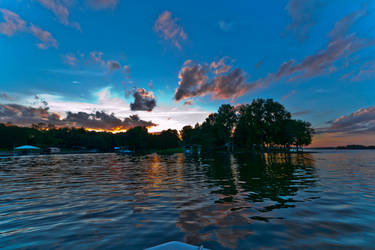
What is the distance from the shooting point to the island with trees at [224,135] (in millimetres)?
75387

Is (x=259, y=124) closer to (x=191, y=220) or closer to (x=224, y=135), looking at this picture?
(x=224, y=135)

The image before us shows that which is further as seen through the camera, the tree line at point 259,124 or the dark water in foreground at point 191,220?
the tree line at point 259,124

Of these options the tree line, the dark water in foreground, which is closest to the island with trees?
the tree line

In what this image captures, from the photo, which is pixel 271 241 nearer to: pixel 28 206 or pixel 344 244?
pixel 344 244

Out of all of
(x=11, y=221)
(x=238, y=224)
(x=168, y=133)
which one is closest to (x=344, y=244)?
(x=238, y=224)

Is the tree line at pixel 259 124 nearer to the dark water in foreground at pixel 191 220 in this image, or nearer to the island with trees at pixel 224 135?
the island with trees at pixel 224 135

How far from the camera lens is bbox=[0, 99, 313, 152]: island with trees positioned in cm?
7539

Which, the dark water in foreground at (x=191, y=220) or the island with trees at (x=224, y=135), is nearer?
the dark water in foreground at (x=191, y=220)

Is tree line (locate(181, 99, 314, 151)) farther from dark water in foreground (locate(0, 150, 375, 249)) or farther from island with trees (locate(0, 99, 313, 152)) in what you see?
dark water in foreground (locate(0, 150, 375, 249))

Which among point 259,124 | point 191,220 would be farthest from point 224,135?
point 191,220

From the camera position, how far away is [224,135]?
3359 inches

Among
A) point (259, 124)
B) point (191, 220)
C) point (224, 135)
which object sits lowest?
point (191, 220)

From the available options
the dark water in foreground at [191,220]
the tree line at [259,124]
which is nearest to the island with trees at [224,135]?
the tree line at [259,124]

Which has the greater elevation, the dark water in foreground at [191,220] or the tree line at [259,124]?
the tree line at [259,124]
